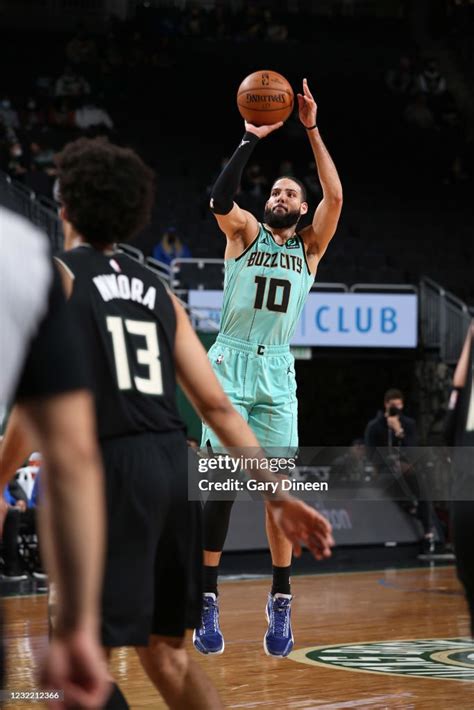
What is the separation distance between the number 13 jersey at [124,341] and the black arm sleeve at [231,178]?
8.29ft

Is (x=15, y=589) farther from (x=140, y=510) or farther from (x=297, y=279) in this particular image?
(x=140, y=510)

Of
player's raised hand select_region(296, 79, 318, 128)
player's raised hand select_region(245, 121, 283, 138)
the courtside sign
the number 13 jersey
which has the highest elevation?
the courtside sign

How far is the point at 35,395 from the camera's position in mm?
2086

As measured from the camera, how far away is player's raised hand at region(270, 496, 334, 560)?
3.36 meters

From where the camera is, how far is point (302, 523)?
338 cm

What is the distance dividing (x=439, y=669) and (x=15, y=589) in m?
5.70

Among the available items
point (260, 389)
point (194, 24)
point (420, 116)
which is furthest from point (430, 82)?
point (260, 389)

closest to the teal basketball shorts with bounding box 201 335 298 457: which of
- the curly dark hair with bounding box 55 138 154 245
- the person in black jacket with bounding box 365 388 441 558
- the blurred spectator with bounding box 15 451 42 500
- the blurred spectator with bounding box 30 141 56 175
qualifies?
the curly dark hair with bounding box 55 138 154 245

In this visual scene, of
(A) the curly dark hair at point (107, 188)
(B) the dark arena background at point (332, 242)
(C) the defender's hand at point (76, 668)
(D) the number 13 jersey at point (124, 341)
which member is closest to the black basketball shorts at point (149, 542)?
(D) the number 13 jersey at point (124, 341)

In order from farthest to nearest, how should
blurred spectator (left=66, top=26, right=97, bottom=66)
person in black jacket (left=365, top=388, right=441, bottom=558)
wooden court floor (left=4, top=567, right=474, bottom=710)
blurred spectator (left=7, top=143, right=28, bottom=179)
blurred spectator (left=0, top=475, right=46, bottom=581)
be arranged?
blurred spectator (left=66, top=26, right=97, bottom=66) < blurred spectator (left=7, top=143, right=28, bottom=179) < person in black jacket (left=365, top=388, right=441, bottom=558) < blurred spectator (left=0, top=475, right=46, bottom=581) < wooden court floor (left=4, top=567, right=474, bottom=710)

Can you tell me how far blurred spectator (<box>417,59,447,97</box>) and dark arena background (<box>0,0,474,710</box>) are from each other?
47 millimetres

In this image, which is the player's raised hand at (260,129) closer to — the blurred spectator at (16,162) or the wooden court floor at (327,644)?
the wooden court floor at (327,644)

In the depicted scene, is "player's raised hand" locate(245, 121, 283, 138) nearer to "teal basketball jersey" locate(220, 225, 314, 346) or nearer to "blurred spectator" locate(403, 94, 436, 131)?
"teal basketball jersey" locate(220, 225, 314, 346)

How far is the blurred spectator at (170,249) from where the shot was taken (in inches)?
722
